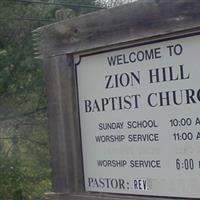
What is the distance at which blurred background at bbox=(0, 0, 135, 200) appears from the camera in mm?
→ 11727

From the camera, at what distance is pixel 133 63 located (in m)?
3.85

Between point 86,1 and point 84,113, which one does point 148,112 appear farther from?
point 86,1

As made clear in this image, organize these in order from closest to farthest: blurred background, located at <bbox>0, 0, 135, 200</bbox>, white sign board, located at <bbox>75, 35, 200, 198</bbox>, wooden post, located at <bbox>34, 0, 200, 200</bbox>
Result: 1. white sign board, located at <bbox>75, 35, 200, 198</bbox>
2. wooden post, located at <bbox>34, 0, 200, 200</bbox>
3. blurred background, located at <bbox>0, 0, 135, 200</bbox>

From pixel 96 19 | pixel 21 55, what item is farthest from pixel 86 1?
pixel 96 19

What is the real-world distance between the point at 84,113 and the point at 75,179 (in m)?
0.48

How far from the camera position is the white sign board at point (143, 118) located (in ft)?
11.6

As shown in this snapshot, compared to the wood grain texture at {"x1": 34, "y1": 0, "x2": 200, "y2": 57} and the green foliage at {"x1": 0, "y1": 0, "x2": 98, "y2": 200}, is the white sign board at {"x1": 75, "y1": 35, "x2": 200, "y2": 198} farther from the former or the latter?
the green foliage at {"x1": 0, "y1": 0, "x2": 98, "y2": 200}

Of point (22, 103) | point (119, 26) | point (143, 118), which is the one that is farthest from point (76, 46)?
point (22, 103)

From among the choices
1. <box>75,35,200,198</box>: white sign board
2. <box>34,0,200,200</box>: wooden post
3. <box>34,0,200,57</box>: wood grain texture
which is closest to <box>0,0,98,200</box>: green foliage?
<box>34,0,200,200</box>: wooden post

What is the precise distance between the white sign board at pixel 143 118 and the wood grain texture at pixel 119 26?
3.0 inches

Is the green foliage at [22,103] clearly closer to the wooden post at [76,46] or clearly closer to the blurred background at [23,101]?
the blurred background at [23,101]

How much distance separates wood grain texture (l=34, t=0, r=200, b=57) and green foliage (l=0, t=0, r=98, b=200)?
743 centimetres

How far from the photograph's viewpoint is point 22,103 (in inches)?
504

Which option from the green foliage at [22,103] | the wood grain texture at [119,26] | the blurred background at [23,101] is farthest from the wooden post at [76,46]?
the green foliage at [22,103]
